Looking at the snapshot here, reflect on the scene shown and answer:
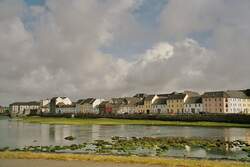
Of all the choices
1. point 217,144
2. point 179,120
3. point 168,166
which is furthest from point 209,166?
point 179,120


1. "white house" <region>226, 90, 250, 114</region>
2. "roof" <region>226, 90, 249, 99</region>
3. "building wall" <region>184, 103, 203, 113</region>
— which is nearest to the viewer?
"white house" <region>226, 90, 250, 114</region>

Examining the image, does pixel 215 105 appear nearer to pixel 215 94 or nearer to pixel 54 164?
pixel 215 94

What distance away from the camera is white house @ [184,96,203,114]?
188 metres

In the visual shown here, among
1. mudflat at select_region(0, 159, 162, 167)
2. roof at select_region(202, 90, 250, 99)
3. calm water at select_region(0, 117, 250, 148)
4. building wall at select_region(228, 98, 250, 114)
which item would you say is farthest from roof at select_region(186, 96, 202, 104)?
mudflat at select_region(0, 159, 162, 167)

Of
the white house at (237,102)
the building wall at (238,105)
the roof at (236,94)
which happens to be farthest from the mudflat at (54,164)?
the roof at (236,94)

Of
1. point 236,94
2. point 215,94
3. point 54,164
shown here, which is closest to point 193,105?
point 215,94

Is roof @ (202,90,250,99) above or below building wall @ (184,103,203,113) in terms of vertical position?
above

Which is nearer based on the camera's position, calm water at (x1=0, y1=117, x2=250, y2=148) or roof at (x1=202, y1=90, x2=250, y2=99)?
calm water at (x1=0, y1=117, x2=250, y2=148)

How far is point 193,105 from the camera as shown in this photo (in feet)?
628

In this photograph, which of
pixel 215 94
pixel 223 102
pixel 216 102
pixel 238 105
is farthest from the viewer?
pixel 238 105

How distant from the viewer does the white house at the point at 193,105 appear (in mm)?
187750

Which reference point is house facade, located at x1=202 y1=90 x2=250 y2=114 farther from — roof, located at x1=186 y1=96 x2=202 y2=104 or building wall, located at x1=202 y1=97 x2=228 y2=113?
roof, located at x1=186 y1=96 x2=202 y2=104

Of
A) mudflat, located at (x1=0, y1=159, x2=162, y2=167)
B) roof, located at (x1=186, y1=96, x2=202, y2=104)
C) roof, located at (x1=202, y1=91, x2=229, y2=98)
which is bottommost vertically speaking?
mudflat, located at (x1=0, y1=159, x2=162, y2=167)

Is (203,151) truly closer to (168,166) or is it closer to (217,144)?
(217,144)
